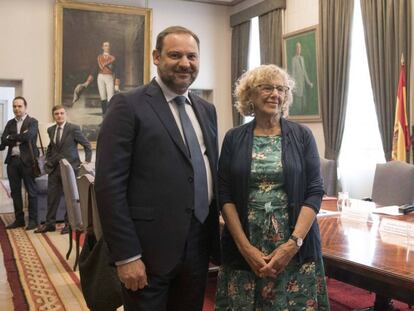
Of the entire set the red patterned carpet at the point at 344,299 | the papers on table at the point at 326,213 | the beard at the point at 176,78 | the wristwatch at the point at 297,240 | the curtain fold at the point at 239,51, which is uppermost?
the curtain fold at the point at 239,51

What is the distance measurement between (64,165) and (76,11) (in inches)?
158

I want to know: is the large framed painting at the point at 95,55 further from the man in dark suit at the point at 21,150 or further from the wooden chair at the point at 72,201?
the wooden chair at the point at 72,201

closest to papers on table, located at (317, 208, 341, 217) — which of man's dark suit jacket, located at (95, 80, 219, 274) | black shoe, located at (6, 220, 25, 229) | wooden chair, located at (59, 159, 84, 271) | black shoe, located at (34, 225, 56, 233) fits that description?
man's dark suit jacket, located at (95, 80, 219, 274)

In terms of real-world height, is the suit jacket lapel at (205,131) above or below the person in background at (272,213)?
above

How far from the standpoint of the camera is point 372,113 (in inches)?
224

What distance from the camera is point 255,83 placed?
1.95 metres

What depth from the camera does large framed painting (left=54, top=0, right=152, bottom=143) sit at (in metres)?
7.43

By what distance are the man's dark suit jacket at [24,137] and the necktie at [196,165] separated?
180 inches

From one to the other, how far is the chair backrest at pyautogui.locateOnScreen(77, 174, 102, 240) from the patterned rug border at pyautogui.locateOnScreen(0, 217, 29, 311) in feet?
2.24

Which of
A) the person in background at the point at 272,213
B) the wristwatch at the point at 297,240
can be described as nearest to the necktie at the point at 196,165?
the person in background at the point at 272,213

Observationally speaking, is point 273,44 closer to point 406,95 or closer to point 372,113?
point 372,113

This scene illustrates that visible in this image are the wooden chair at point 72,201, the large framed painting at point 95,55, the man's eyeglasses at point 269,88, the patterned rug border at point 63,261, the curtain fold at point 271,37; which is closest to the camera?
the man's eyeglasses at point 269,88

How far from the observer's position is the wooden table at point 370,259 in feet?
5.63

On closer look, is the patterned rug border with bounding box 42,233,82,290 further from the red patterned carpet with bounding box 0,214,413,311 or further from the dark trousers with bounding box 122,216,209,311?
the dark trousers with bounding box 122,216,209,311
